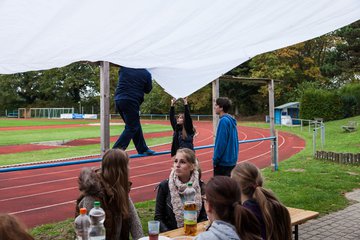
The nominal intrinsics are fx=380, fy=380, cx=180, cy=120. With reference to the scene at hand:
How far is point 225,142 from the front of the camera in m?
5.52

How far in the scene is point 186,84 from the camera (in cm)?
560

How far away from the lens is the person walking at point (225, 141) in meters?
5.51

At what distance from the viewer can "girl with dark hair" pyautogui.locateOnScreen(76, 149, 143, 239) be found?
2.91 meters

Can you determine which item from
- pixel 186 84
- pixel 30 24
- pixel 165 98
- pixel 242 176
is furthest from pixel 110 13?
pixel 165 98

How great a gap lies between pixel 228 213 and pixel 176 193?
1.50 m

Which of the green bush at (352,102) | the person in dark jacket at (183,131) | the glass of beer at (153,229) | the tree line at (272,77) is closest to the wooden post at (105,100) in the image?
the person in dark jacket at (183,131)

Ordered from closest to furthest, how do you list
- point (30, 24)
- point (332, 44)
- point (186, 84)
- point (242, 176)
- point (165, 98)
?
point (30, 24) < point (242, 176) < point (186, 84) < point (332, 44) < point (165, 98)

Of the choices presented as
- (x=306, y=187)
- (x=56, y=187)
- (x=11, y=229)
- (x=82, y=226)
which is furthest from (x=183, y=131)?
(x=56, y=187)

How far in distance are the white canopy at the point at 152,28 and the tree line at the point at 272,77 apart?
98.7 ft

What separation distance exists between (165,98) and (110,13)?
4637 centimetres

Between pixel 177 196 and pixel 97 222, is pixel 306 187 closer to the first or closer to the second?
pixel 177 196

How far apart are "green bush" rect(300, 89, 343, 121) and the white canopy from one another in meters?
30.4

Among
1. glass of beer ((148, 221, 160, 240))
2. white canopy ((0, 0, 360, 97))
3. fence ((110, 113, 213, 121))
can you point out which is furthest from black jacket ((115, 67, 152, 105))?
fence ((110, 113, 213, 121))

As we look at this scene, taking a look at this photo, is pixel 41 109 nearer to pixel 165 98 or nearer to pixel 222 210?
pixel 165 98
